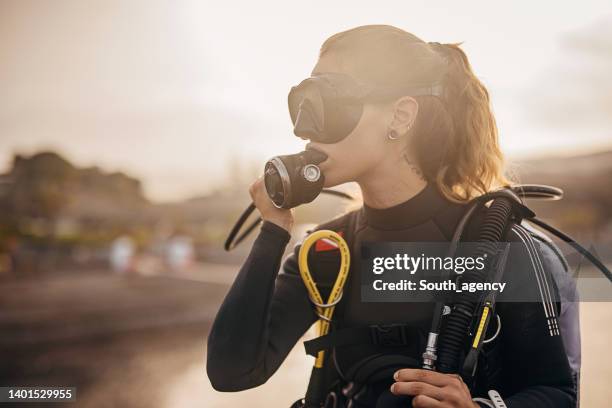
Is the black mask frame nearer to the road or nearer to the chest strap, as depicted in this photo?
the chest strap

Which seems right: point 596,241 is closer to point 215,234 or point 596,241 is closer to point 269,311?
point 269,311

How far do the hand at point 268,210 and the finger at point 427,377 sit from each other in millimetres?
600

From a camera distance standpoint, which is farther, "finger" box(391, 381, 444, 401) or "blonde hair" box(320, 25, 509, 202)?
"blonde hair" box(320, 25, 509, 202)

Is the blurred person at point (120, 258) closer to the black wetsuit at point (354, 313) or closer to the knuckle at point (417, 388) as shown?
the black wetsuit at point (354, 313)

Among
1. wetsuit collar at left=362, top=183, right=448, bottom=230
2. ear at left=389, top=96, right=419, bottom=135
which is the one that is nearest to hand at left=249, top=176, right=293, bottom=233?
wetsuit collar at left=362, top=183, right=448, bottom=230

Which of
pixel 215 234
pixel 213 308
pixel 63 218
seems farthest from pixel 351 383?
pixel 63 218

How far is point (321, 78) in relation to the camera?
68.9 inches

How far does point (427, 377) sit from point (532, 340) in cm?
31

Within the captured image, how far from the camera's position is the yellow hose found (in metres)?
1.77

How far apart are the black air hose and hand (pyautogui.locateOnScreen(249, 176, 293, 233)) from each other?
1.91 feet

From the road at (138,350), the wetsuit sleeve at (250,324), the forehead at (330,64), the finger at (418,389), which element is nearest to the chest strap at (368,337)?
the wetsuit sleeve at (250,324)

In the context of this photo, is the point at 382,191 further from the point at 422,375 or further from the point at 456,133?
the point at 422,375

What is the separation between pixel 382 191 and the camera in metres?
1.88

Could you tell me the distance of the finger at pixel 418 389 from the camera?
4.58 feet
